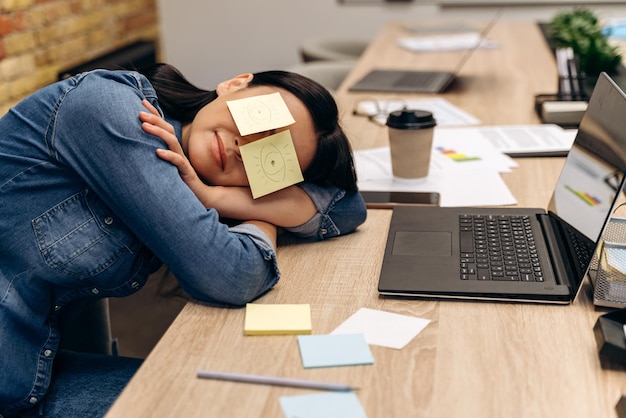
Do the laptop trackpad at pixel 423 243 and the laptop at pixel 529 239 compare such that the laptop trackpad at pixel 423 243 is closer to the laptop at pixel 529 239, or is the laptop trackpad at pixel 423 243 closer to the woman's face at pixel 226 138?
the laptop at pixel 529 239

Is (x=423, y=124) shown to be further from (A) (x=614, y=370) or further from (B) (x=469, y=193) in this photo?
(A) (x=614, y=370)

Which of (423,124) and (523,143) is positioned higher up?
(423,124)

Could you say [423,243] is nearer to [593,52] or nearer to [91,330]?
[91,330]

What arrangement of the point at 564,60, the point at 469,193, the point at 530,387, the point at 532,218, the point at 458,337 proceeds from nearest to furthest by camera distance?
the point at 530,387 → the point at 458,337 → the point at 532,218 → the point at 469,193 → the point at 564,60

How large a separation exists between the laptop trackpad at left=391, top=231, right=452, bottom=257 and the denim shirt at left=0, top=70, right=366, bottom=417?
252mm

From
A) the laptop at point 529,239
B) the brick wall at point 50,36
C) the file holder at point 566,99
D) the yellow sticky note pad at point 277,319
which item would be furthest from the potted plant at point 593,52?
the brick wall at point 50,36

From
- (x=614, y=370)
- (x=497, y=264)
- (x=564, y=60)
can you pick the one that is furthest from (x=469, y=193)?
(x=564, y=60)

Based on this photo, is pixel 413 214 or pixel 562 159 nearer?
pixel 413 214

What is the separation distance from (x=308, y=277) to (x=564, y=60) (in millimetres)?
1383

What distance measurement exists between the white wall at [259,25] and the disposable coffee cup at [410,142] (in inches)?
124

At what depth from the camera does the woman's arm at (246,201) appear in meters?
1.17

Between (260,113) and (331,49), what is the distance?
8.93 ft

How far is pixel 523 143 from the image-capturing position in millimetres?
1914

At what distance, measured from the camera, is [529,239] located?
1.27 meters
